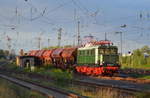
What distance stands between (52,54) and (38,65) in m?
7.30

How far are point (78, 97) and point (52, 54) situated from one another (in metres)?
33.4

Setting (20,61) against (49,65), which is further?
(20,61)

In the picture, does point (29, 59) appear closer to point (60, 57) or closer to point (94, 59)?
point (60, 57)

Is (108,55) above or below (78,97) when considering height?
above

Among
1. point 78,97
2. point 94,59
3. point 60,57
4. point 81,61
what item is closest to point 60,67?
point 60,57

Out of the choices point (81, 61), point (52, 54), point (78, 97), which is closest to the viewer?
point (78, 97)

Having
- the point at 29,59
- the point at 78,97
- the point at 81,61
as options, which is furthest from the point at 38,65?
the point at 78,97

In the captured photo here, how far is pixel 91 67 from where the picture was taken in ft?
122

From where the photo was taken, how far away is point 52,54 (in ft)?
161

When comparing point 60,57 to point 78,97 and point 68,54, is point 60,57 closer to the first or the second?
point 68,54

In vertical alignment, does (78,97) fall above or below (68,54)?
below

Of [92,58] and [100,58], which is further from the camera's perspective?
[92,58]

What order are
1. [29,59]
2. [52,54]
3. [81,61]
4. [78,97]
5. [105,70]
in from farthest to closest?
[29,59], [52,54], [81,61], [105,70], [78,97]

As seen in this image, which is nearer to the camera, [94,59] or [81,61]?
[94,59]
